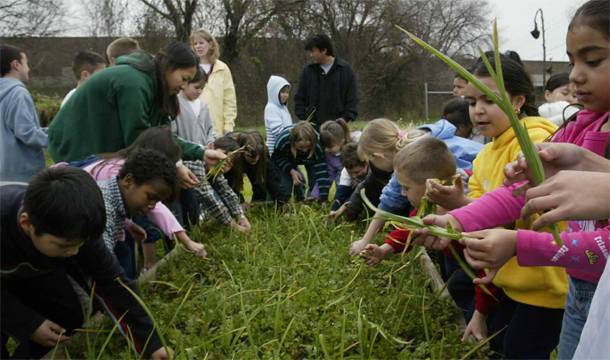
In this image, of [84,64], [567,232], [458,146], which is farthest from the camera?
[84,64]

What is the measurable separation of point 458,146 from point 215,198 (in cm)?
212

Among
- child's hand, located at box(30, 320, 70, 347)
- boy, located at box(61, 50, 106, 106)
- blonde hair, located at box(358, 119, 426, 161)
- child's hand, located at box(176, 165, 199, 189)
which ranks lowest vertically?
child's hand, located at box(30, 320, 70, 347)

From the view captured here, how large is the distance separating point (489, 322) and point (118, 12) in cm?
1604

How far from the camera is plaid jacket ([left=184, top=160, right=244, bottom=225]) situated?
4.07m

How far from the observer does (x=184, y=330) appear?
2643 mm

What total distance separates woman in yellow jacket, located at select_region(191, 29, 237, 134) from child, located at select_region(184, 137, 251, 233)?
1398 millimetres

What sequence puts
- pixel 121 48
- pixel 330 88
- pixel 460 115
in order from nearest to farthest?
pixel 460 115, pixel 121 48, pixel 330 88

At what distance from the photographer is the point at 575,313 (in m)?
1.55

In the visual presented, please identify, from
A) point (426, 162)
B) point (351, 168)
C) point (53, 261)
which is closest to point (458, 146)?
point (426, 162)

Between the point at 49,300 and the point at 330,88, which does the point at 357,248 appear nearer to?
the point at 49,300

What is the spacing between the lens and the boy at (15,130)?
4328 millimetres

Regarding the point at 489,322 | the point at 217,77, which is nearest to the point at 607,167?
the point at 489,322

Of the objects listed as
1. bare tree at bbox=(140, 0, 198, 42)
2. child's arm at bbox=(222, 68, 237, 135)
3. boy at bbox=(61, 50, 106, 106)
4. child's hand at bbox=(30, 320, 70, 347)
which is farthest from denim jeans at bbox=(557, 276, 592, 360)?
bare tree at bbox=(140, 0, 198, 42)

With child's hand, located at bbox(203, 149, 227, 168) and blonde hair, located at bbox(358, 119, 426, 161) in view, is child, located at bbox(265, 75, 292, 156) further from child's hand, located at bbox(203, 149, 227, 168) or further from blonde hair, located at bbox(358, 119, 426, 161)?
blonde hair, located at bbox(358, 119, 426, 161)
